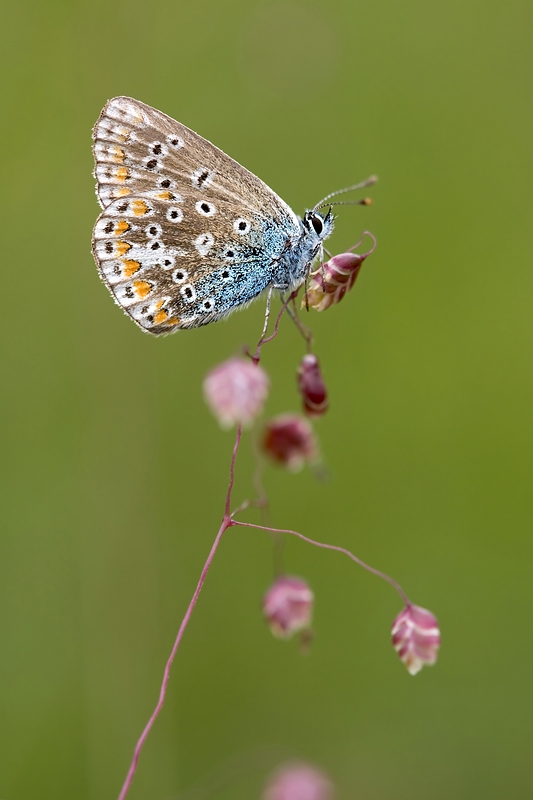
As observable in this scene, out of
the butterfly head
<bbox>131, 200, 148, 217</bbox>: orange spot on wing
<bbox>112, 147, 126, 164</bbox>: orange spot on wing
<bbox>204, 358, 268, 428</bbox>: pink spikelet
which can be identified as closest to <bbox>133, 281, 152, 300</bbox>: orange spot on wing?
<bbox>131, 200, 148, 217</bbox>: orange spot on wing

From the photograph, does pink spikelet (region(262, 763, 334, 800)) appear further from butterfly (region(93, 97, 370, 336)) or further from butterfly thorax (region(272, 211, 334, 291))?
butterfly thorax (region(272, 211, 334, 291))

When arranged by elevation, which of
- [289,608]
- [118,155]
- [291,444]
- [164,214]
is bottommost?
[289,608]

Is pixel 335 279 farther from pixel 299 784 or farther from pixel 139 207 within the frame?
pixel 299 784

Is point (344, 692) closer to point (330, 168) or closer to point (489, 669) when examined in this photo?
point (489, 669)

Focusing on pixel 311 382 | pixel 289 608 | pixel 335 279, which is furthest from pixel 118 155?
pixel 289 608

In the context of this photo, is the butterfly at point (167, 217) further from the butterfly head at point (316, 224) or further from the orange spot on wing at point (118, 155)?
the butterfly head at point (316, 224)

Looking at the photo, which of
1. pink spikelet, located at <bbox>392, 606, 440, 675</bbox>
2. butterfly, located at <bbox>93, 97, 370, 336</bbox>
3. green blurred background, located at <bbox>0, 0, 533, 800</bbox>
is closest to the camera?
pink spikelet, located at <bbox>392, 606, 440, 675</bbox>

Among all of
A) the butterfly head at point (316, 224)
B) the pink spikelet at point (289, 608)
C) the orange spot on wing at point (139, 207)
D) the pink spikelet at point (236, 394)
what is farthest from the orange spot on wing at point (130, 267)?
the pink spikelet at point (289, 608)

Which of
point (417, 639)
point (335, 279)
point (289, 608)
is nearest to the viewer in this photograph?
point (417, 639)
